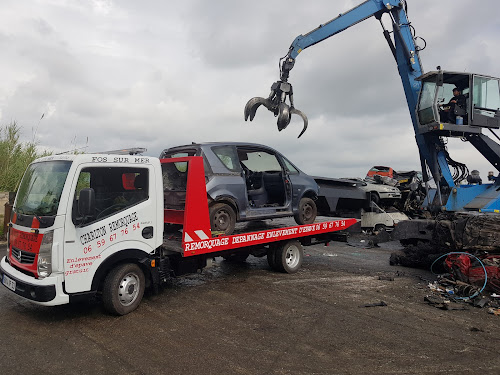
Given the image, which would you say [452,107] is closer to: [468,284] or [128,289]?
[468,284]

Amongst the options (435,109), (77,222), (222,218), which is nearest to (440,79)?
(435,109)

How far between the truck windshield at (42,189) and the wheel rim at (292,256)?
4.46 m

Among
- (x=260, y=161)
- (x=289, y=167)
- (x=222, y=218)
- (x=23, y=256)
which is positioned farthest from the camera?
(x=289, y=167)

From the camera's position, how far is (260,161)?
7.79 m

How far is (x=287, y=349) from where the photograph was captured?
404 cm

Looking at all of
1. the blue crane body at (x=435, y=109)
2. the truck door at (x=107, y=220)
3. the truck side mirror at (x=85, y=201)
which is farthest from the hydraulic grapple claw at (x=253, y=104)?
the truck side mirror at (x=85, y=201)

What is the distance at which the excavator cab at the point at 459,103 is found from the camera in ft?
31.8

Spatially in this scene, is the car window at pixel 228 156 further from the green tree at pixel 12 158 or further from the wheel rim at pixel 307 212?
the green tree at pixel 12 158

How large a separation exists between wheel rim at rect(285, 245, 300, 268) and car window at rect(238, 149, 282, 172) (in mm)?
1665

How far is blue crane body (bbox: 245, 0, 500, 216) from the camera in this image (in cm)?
968

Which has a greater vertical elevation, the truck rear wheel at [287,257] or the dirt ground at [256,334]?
the truck rear wheel at [287,257]

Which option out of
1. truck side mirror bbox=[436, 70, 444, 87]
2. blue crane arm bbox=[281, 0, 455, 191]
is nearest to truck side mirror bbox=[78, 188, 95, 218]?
blue crane arm bbox=[281, 0, 455, 191]

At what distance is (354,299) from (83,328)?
389 centimetres

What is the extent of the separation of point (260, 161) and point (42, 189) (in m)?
4.20
